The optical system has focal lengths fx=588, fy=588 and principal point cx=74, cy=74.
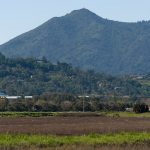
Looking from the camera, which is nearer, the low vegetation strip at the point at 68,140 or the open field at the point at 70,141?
the open field at the point at 70,141

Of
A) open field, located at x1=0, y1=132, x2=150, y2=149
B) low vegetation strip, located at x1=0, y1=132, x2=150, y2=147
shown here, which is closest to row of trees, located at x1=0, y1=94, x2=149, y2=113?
low vegetation strip, located at x1=0, y1=132, x2=150, y2=147

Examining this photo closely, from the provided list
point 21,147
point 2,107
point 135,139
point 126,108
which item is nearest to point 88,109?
point 126,108

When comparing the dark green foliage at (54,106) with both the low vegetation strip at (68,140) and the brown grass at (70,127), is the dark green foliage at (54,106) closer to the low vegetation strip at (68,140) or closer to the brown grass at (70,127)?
the brown grass at (70,127)

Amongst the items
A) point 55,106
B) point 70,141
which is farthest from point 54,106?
point 70,141

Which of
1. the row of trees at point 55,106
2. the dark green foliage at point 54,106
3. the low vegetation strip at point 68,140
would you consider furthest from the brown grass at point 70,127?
the row of trees at point 55,106

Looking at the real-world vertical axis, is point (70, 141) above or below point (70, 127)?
below

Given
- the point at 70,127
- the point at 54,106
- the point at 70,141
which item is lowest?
the point at 70,141

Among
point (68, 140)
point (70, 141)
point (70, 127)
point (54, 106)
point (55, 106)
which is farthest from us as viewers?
point (55, 106)

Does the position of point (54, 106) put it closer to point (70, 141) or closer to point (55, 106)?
point (55, 106)

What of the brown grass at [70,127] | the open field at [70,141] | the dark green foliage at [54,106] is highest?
the dark green foliage at [54,106]

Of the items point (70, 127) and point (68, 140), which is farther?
point (70, 127)

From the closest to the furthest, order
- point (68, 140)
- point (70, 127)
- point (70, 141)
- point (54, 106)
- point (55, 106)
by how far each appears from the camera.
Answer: point (70, 141)
point (68, 140)
point (70, 127)
point (54, 106)
point (55, 106)

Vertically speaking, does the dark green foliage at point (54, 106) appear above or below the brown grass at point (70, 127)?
above

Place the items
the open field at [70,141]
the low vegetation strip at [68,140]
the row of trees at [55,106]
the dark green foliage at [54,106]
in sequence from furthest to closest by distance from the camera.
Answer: the row of trees at [55,106]
the dark green foliage at [54,106]
the low vegetation strip at [68,140]
the open field at [70,141]
